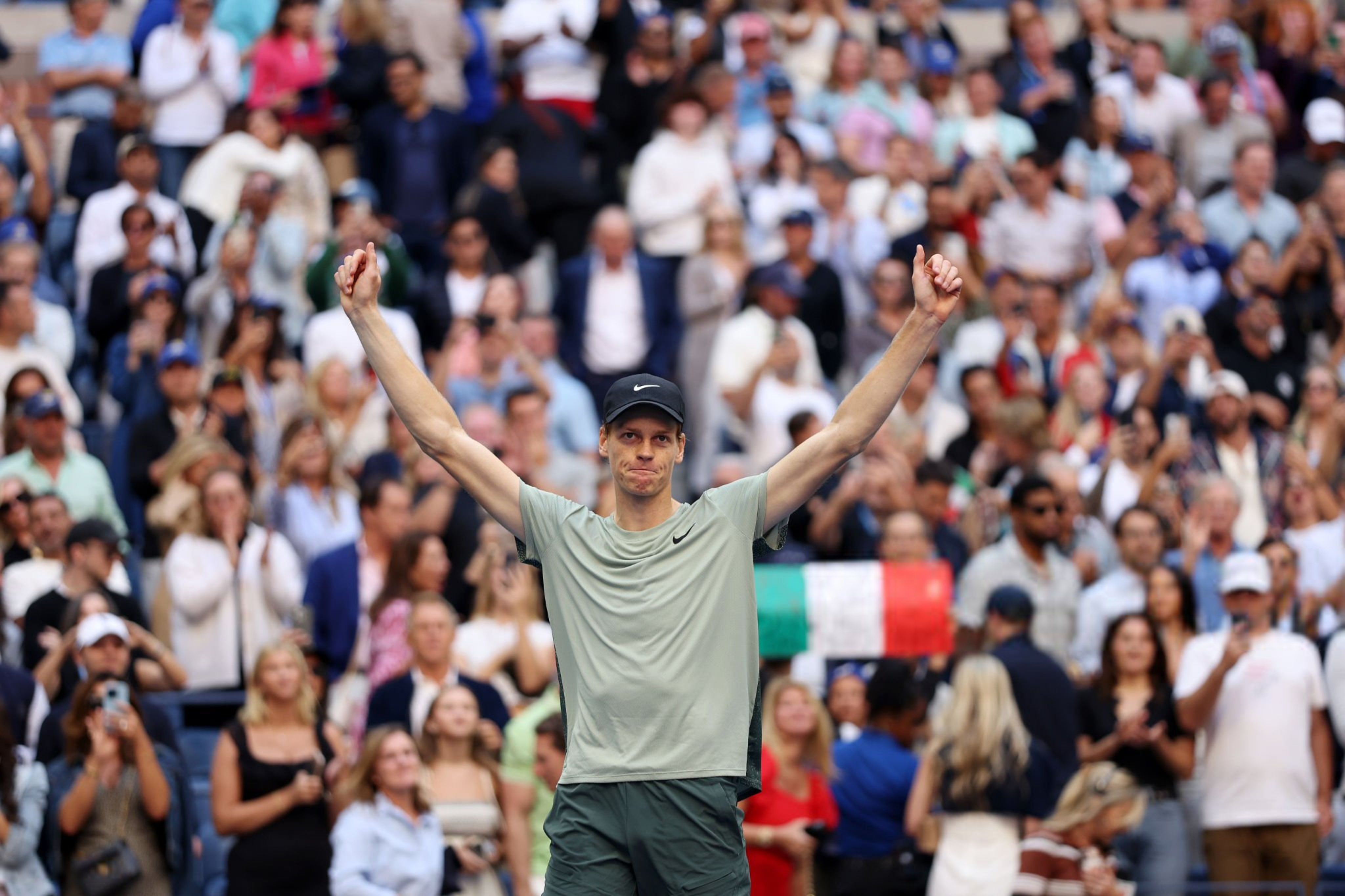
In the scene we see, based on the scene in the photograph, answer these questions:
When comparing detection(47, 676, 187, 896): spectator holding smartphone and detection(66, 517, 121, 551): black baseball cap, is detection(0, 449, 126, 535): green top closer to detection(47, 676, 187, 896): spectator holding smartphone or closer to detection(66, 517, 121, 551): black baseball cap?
detection(66, 517, 121, 551): black baseball cap

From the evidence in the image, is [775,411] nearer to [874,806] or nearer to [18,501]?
[874,806]

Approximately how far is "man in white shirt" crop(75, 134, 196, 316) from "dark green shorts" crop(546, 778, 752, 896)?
31.6ft

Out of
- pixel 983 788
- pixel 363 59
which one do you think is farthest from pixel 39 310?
pixel 983 788

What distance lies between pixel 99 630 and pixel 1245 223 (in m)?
9.78

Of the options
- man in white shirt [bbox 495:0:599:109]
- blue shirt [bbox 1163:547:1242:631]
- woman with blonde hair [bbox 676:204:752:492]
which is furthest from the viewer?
man in white shirt [bbox 495:0:599:109]

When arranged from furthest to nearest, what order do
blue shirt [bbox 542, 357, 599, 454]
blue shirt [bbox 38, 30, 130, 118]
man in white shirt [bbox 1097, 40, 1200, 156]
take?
1. man in white shirt [bbox 1097, 40, 1200, 156]
2. blue shirt [bbox 38, 30, 130, 118]
3. blue shirt [bbox 542, 357, 599, 454]

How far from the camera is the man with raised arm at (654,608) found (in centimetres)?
517

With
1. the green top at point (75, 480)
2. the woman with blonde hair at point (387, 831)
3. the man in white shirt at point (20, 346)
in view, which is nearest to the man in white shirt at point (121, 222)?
the man in white shirt at point (20, 346)

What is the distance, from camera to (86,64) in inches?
633

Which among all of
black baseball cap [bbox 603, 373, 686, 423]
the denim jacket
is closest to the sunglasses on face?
the denim jacket

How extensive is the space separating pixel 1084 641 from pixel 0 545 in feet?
17.2

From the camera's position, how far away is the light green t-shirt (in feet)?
17.0

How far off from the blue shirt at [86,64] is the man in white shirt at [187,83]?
322 millimetres

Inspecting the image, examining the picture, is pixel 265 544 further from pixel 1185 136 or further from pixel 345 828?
pixel 1185 136
